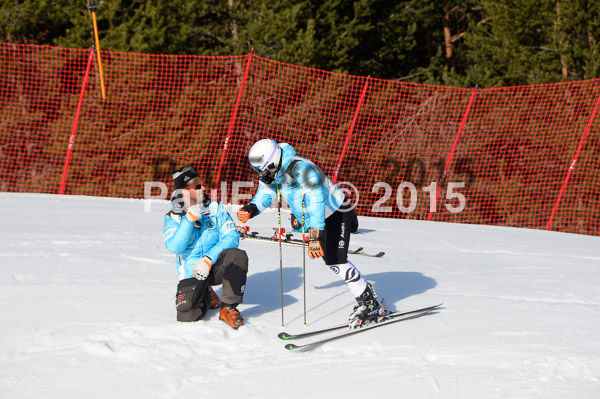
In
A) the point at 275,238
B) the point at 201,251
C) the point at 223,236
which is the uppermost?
the point at 223,236

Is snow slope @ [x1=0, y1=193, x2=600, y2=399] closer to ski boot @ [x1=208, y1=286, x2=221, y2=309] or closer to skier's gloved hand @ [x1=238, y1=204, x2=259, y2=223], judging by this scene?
ski boot @ [x1=208, y1=286, x2=221, y2=309]

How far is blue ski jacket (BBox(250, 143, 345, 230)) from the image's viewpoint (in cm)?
548

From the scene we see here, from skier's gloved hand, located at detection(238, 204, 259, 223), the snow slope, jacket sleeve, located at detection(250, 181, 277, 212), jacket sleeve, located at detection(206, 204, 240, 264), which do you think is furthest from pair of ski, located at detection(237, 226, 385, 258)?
jacket sleeve, located at detection(206, 204, 240, 264)

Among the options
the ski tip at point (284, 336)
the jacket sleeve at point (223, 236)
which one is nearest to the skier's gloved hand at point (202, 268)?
the jacket sleeve at point (223, 236)

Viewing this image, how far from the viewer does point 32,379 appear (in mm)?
4301

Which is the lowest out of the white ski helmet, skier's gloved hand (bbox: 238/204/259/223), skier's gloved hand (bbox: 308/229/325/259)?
skier's gloved hand (bbox: 308/229/325/259)

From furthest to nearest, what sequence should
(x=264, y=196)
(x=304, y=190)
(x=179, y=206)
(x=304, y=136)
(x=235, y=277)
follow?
1. (x=304, y=136)
2. (x=264, y=196)
3. (x=304, y=190)
4. (x=235, y=277)
5. (x=179, y=206)

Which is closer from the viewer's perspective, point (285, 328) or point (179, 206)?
point (179, 206)

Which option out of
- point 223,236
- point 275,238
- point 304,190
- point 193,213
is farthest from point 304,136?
point 193,213

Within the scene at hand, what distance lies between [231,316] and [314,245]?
808mm

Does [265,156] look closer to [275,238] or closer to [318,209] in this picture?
[318,209]

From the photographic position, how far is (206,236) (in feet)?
18.1

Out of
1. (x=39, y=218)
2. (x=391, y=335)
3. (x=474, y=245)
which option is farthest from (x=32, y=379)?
(x=474, y=245)

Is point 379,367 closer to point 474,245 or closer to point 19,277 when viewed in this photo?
point 19,277
